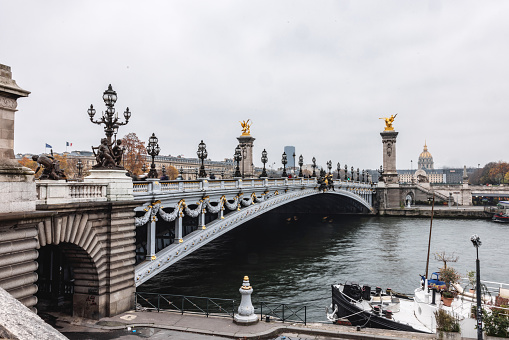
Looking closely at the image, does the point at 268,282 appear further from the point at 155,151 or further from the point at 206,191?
the point at 155,151

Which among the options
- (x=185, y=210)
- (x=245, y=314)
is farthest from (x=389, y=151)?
(x=245, y=314)

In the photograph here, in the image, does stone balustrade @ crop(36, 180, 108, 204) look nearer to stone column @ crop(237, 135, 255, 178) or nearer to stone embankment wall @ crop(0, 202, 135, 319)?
stone embankment wall @ crop(0, 202, 135, 319)

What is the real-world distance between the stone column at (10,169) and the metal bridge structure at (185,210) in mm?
6918

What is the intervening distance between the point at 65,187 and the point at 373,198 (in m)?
85.1

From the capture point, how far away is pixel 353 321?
2017 centimetres

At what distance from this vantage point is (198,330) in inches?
537

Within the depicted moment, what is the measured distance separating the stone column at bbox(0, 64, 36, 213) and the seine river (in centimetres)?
1603

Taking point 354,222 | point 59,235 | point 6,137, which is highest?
point 6,137

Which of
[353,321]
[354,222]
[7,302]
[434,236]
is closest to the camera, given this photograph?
[7,302]

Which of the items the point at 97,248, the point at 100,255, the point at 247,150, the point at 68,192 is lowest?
the point at 100,255

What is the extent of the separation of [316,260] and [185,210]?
17.4m

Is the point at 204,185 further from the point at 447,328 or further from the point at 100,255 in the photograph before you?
the point at 447,328

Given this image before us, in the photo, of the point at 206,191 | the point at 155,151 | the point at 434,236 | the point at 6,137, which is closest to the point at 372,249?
the point at 434,236

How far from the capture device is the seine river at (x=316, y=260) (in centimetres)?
2755
